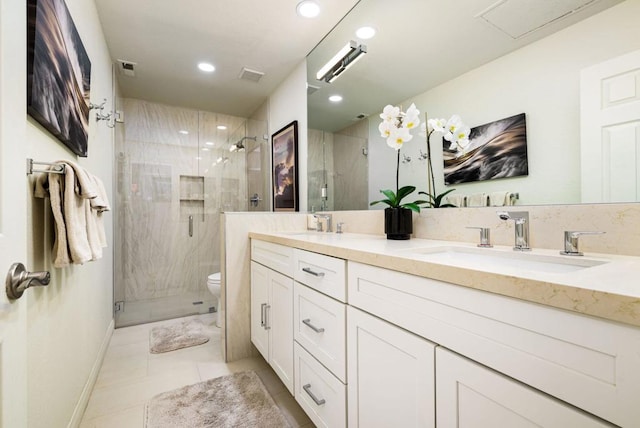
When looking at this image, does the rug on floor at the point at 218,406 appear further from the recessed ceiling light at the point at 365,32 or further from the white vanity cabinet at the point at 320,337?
the recessed ceiling light at the point at 365,32

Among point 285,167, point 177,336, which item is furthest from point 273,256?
point 177,336

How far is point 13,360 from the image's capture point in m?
0.58

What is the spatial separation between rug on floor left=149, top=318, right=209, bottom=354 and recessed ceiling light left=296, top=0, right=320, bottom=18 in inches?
101

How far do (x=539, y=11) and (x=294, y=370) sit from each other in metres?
1.83

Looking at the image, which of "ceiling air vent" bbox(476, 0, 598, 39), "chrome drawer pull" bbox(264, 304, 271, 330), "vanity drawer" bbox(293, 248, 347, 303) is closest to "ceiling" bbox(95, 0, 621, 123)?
"ceiling air vent" bbox(476, 0, 598, 39)

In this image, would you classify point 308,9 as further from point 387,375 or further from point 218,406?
point 218,406

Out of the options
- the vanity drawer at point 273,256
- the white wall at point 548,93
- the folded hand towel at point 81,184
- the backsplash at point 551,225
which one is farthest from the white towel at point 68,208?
the white wall at point 548,93

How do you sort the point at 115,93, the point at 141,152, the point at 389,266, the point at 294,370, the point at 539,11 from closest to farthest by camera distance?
1. the point at 389,266
2. the point at 539,11
3. the point at 294,370
4. the point at 115,93
5. the point at 141,152

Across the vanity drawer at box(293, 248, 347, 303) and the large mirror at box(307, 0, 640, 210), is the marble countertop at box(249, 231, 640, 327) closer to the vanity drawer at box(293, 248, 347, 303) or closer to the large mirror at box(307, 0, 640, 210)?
the vanity drawer at box(293, 248, 347, 303)

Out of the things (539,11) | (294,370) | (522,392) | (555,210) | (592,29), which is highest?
(539,11)

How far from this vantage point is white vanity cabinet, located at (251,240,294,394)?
1471mm

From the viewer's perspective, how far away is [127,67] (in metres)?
2.56

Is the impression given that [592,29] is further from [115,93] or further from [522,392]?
[115,93]

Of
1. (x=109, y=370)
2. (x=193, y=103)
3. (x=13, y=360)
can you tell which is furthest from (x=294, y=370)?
(x=193, y=103)
